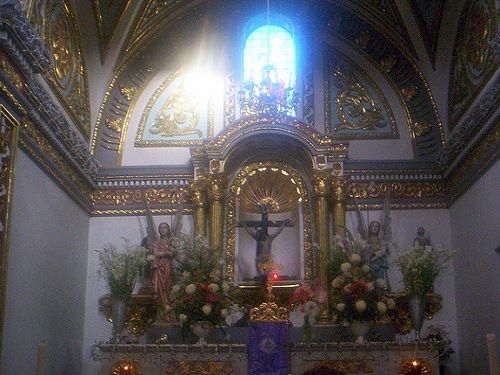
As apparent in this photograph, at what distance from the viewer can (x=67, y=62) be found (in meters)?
12.1

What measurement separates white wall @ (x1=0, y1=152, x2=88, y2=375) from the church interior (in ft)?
0.14

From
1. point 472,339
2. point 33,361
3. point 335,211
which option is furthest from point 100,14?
point 472,339

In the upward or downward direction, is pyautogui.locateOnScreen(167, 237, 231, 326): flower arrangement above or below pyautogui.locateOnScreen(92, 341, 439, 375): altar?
above

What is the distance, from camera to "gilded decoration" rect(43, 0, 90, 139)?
11.2 m

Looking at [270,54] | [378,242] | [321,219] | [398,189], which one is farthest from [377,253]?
[270,54]

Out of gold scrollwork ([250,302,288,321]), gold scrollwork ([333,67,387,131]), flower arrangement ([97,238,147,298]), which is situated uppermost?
gold scrollwork ([333,67,387,131])

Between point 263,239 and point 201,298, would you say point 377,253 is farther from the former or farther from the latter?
point 201,298

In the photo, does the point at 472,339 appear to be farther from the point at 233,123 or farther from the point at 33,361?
the point at 33,361

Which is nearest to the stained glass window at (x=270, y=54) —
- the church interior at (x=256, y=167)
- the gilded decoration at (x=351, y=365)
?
the church interior at (x=256, y=167)

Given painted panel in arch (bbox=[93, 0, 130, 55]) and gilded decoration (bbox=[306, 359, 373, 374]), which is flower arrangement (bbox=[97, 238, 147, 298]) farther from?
painted panel in arch (bbox=[93, 0, 130, 55])

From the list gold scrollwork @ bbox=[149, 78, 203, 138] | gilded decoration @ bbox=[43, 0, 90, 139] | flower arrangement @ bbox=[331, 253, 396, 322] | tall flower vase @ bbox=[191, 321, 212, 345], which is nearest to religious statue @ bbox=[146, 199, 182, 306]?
tall flower vase @ bbox=[191, 321, 212, 345]

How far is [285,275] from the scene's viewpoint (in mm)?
12883

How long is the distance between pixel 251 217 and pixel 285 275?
51.9 inches

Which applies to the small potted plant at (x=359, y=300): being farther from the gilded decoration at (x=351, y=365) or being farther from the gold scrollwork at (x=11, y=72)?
the gold scrollwork at (x=11, y=72)
